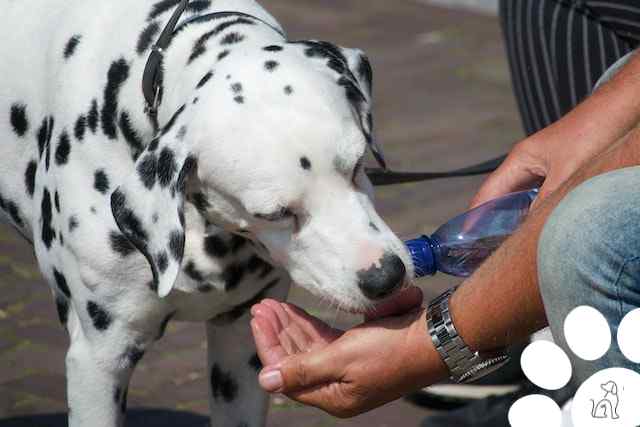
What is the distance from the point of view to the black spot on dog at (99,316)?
3.42 m

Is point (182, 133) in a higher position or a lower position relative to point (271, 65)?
lower

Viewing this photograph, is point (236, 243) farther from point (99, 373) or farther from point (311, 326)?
point (99, 373)

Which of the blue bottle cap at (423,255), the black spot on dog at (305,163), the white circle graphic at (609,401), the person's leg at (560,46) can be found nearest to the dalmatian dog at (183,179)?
the black spot on dog at (305,163)

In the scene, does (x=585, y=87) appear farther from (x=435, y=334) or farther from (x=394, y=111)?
(x=394, y=111)

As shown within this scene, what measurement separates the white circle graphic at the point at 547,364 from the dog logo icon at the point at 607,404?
144 millimetres

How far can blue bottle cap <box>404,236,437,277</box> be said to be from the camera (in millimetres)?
3510

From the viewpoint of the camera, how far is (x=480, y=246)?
3807 millimetres

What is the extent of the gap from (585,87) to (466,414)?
4.34ft

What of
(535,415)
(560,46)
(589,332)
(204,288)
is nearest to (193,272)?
(204,288)

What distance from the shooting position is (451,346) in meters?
3.02

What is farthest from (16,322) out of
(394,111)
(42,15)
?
(394,111)

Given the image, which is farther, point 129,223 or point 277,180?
point 129,223

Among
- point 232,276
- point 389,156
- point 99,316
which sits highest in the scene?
point 232,276

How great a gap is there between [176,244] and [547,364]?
0.95 m
